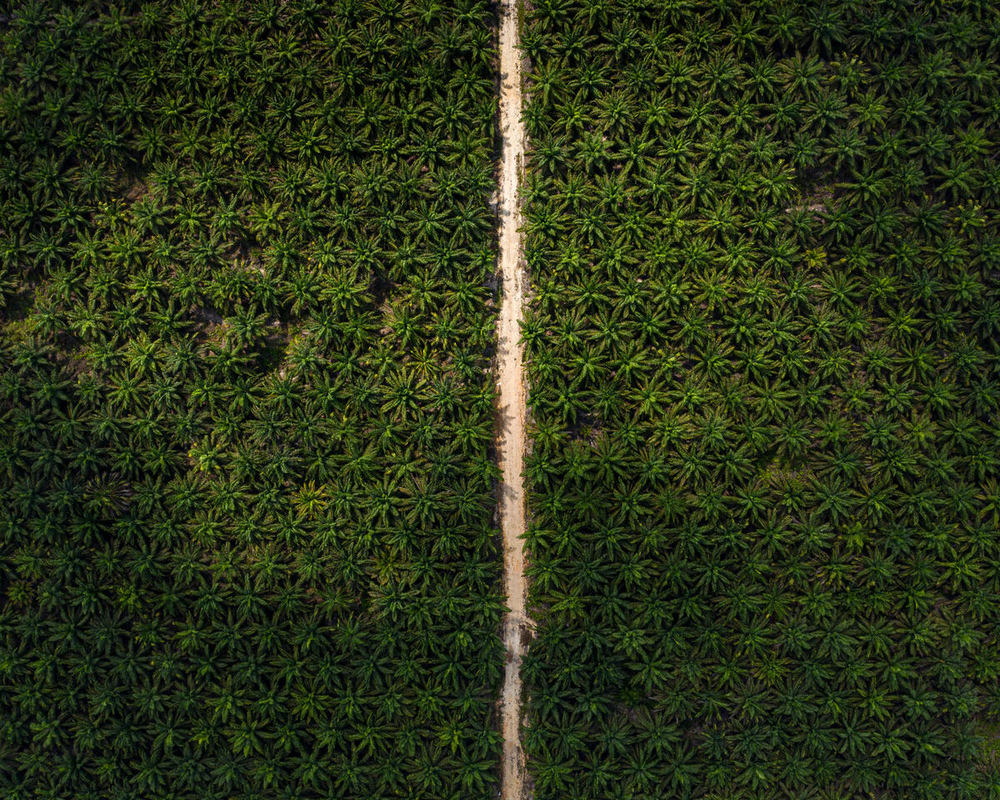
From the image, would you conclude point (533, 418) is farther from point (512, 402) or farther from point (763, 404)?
point (763, 404)

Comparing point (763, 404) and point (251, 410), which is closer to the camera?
point (763, 404)

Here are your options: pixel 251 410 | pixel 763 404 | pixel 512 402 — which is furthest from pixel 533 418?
pixel 251 410

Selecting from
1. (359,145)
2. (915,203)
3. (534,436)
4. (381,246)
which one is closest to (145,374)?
(381,246)

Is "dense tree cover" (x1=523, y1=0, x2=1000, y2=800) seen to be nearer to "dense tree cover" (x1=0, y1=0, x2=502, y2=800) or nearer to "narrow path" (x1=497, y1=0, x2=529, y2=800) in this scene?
"narrow path" (x1=497, y1=0, x2=529, y2=800)

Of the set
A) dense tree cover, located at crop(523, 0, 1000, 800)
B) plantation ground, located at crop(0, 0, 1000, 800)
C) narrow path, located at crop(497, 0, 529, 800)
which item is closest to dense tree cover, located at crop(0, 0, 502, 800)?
plantation ground, located at crop(0, 0, 1000, 800)

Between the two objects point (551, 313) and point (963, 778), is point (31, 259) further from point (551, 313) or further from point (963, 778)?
point (963, 778)

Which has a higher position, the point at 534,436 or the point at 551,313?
the point at 551,313
